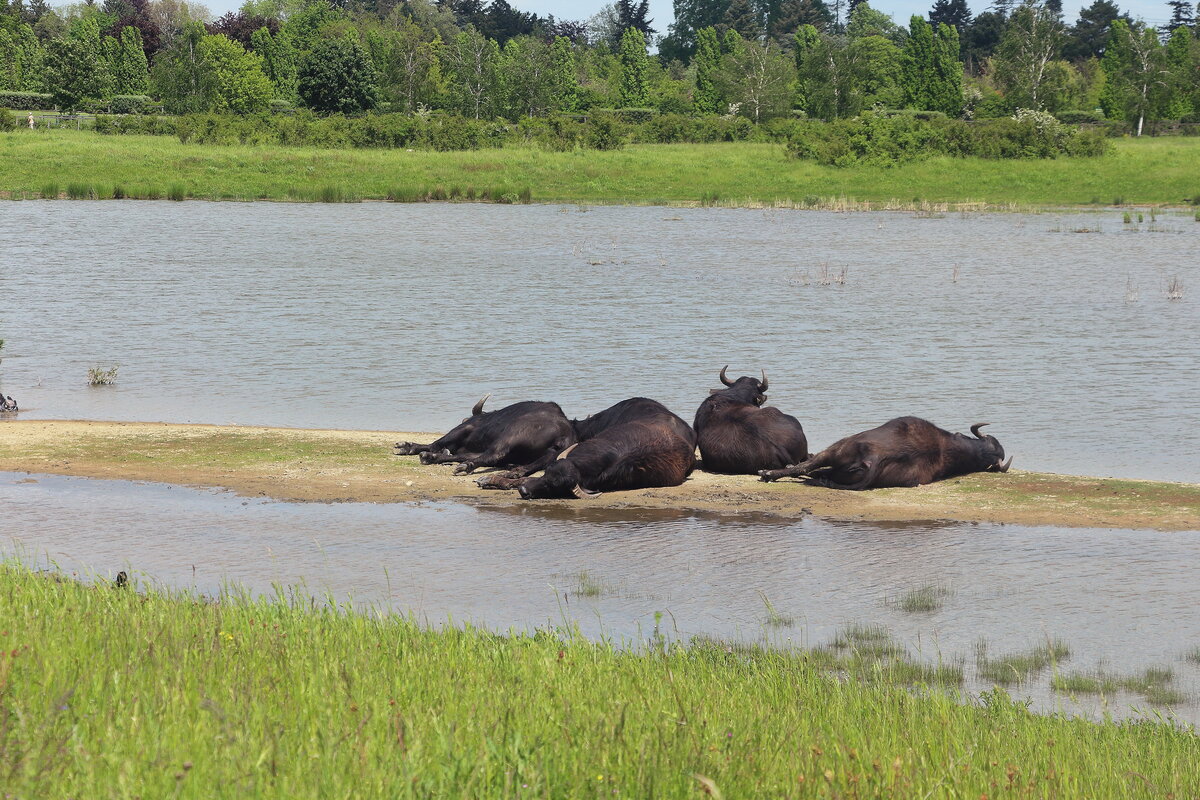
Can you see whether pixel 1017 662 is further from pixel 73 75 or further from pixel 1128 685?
pixel 73 75

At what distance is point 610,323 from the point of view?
81.7 feet

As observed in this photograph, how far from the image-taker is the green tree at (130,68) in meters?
102

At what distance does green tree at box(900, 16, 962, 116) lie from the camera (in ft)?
299

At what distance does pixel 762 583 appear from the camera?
357 inches

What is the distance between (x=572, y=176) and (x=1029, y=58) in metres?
37.9

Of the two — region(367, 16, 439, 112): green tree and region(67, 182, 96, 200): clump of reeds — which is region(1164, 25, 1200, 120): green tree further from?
region(67, 182, 96, 200): clump of reeds

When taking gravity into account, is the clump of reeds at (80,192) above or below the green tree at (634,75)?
below

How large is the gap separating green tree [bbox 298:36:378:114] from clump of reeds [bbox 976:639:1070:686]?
8008cm

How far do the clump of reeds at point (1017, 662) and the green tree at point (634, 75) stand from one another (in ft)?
343

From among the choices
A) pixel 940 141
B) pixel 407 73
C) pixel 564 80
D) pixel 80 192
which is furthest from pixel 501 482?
pixel 564 80

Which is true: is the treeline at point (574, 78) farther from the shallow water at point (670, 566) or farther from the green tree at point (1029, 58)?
the shallow water at point (670, 566)

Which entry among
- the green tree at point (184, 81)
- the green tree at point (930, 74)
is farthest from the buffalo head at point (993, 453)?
the green tree at point (930, 74)

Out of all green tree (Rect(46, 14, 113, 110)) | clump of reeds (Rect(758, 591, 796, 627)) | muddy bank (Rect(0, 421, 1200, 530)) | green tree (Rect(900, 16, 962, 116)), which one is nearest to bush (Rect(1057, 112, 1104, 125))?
green tree (Rect(900, 16, 962, 116))

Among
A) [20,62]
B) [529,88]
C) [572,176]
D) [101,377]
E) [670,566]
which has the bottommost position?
[101,377]
